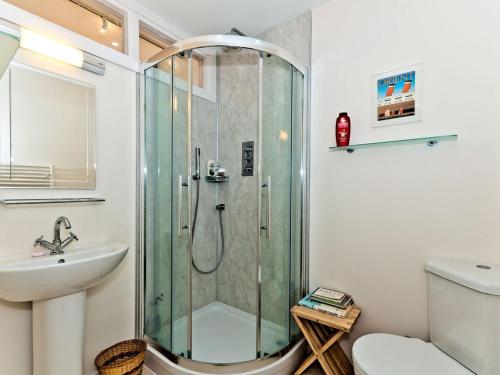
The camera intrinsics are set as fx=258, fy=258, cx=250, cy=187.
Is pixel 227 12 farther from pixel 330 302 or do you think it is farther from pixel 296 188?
pixel 330 302

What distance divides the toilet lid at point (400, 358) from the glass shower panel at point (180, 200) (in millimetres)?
1117

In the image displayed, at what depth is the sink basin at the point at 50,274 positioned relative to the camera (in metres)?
1.09

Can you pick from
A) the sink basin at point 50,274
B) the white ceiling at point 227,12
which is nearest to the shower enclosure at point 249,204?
the white ceiling at point 227,12

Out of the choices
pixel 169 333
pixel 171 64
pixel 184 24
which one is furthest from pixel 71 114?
pixel 169 333

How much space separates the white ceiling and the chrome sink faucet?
1530 mm

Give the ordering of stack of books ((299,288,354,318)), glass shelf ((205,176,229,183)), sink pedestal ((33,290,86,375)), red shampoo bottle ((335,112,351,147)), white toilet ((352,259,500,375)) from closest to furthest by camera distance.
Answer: white toilet ((352,259,500,375))
sink pedestal ((33,290,86,375))
stack of books ((299,288,354,318))
red shampoo bottle ((335,112,351,147))
glass shelf ((205,176,229,183))

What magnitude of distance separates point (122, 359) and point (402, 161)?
209 centimetres

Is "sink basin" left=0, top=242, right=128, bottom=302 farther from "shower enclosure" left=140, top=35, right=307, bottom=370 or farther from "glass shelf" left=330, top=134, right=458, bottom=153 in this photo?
"glass shelf" left=330, top=134, right=458, bottom=153

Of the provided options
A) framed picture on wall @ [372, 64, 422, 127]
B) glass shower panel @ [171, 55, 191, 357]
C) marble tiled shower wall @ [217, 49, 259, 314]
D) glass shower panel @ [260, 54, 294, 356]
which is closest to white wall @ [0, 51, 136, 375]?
glass shower panel @ [171, 55, 191, 357]

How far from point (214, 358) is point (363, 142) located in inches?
65.9

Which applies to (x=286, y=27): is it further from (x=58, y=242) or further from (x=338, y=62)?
(x=58, y=242)

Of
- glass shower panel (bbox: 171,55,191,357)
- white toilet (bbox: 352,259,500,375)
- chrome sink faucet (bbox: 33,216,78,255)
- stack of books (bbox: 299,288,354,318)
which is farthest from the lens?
glass shower panel (bbox: 171,55,191,357)

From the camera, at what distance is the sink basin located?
3.56 feet

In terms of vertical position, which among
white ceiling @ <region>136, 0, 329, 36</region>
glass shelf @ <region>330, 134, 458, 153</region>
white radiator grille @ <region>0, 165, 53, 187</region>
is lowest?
white radiator grille @ <region>0, 165, 53, 187</region>
